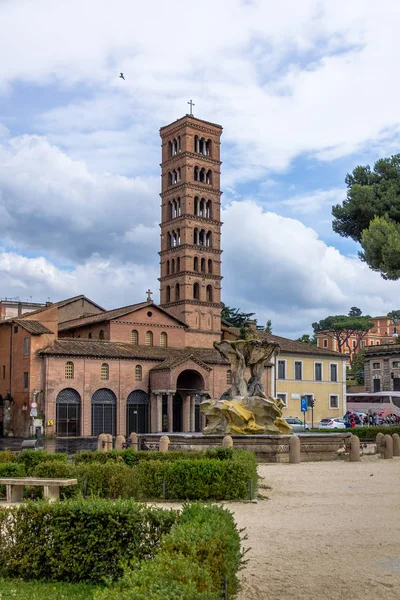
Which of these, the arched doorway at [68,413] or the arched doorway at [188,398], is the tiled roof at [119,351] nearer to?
the arched doorway at [188,398]

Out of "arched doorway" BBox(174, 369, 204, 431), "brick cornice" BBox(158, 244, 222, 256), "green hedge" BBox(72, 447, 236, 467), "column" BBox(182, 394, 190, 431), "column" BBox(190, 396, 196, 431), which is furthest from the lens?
"brick cornice" BBox(158, 244, 222, 256)

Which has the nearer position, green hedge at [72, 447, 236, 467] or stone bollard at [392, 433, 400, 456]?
green hedge at [72, 447, 236, 467]

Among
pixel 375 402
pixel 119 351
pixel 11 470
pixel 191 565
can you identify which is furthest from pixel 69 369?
pixel 191 565

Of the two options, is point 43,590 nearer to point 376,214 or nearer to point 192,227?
point 376,214

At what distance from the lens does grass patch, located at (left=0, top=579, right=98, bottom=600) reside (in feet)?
23.8

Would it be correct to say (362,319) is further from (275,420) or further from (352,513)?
(352,513)

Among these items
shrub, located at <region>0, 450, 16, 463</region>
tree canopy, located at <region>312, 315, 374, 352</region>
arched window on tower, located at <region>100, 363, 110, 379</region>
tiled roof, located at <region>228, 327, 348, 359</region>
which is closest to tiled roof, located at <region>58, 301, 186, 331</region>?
arched window on tower, located at <region>100, 363, 110, 379</region>

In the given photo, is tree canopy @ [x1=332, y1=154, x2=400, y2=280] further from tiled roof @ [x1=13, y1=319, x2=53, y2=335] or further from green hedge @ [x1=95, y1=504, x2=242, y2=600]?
tiled roof @ [x1=13, y1=319, x2=53, y2=335]

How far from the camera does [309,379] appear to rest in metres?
70.7

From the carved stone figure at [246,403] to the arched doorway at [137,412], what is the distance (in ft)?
95.7

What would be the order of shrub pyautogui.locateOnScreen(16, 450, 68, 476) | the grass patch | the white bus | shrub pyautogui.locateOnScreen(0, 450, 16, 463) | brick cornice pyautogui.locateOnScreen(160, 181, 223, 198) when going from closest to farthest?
the grass patch < shrub pyautogui.locateOnScreen(16, 450, 68, 476) < shrub pyautogui.locateOnScreen(0, 450, 16, 463) < the white bus < brick cornice pyautogui.locateOnScreen(160, 181, 223, 198)

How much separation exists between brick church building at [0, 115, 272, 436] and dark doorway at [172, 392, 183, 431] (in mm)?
86

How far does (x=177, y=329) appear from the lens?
215 feet

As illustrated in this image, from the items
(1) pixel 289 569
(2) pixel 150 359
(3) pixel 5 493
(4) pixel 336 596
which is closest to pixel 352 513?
(1) pixel 289 569
